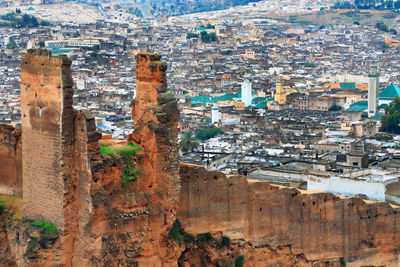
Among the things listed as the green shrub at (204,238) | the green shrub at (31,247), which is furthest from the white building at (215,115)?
the green shrub at (31,247)

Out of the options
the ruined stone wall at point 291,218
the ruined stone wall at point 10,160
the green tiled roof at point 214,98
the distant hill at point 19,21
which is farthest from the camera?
the distant hill at point 19,21

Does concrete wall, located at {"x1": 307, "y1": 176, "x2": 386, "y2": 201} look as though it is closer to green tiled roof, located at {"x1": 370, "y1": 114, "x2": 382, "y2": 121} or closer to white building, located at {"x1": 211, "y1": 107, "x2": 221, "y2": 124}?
white building, located at {"x1": 211, "y1": 107, "x2": 221, "y2": 124}

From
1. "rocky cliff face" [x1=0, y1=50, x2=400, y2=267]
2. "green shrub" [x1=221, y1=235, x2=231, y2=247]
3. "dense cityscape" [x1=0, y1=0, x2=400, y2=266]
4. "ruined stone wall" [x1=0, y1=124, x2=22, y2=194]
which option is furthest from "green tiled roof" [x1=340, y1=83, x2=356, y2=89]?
"ruined stone wall" [x1=0, y1=124, x2=22, y2=194]

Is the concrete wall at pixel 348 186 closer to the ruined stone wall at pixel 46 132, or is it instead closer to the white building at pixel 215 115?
the ruined stone wall at pixel 46 132

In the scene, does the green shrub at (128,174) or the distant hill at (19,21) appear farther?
the distant hill at (19,21)

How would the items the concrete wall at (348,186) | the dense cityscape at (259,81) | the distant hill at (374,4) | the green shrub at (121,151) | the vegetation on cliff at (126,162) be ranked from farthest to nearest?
the distant hill at (374,4)
the dense cityscape at (259,81)
the concrete wall at (348,186)
the vegetation on cliff at (126,162)
the green shrub at (121,151)

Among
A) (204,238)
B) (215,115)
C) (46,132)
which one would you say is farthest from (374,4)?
(46,132)

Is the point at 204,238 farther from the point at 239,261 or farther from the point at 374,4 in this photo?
the point at 374,4
